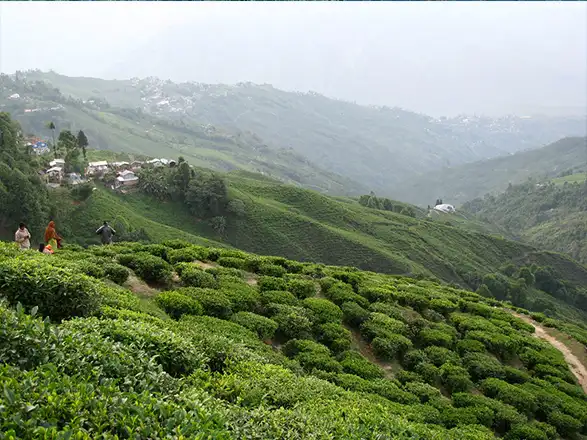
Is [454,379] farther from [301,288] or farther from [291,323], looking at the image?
[301,288]

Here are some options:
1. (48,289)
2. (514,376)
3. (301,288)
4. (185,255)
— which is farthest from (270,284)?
(514,376)

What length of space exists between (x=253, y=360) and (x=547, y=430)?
1331 centimetres

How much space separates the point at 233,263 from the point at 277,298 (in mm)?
4448

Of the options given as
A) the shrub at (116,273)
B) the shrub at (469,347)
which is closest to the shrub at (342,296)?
the shrub at (469,347)

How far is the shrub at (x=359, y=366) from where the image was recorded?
59.5 ft

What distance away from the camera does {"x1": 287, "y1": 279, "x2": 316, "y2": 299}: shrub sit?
23312 mm

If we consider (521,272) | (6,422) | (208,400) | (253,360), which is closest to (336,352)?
(253,360)

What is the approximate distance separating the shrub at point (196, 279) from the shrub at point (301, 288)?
14.0 feet

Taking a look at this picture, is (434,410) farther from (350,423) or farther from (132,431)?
(132,431)

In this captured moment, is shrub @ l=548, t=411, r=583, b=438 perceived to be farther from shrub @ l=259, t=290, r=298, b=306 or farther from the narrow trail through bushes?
shrub @ l=259, t=290, r=298, b=306

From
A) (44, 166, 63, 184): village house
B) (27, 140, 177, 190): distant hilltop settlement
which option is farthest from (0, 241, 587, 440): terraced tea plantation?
(44, 166, 63, 184): village house

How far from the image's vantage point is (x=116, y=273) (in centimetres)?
1877

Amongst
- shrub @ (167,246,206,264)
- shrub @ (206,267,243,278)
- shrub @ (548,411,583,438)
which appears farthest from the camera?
shrub @ (167,246,206,264)

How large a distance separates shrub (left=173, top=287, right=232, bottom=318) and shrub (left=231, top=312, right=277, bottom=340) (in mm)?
481
